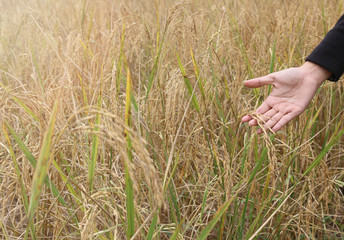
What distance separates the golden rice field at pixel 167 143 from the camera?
29.0 inches

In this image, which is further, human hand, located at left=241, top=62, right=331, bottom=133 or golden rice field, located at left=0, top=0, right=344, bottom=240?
human hand, located at left=241, top=62, right=331, bottom=133

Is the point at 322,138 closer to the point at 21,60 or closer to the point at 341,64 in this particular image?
the point at 341,64

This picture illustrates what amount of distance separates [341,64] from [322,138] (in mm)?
336

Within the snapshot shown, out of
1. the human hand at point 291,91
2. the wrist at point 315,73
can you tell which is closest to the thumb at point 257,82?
the human hand at point 291,91

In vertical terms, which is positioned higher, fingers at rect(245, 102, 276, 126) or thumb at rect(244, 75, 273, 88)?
thumb at rect(244, 75, 273, 88)

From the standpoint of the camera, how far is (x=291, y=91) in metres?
1.24

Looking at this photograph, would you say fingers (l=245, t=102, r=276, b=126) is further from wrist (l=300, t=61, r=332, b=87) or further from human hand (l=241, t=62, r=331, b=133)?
wrist (l=300, t=61, r=332, b=87)

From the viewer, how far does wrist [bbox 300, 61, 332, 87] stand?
1237 mm

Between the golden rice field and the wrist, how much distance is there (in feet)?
0.30

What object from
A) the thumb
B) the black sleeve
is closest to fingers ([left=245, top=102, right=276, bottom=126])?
the thumb

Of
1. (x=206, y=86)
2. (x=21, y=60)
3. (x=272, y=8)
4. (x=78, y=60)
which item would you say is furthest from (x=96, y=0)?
(x=206, y=86)

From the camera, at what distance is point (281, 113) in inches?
46.3

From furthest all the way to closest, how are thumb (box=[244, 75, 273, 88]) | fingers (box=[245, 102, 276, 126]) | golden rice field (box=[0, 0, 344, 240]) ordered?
fingers (box=[245, 102, 276, 126]) < thumb (box=[244, 75, 273, 88]) < golden rice field (box=[0, 0, 344, 240])

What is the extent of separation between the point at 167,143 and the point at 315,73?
585 mm
